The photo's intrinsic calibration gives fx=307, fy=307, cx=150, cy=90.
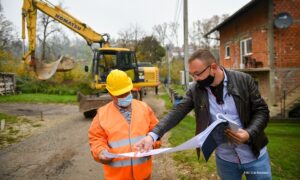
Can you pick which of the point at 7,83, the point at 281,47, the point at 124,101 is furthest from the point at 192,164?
the point at 7,83

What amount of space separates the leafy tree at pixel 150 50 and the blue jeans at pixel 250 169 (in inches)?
1818

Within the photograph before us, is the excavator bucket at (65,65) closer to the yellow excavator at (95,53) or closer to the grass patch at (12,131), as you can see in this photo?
the yellow excavator at (95,53)

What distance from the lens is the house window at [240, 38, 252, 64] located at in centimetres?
2009

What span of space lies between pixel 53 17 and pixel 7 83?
15189 millimetres

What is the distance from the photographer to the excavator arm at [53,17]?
16.3 metres

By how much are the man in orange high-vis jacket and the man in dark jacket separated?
21 cm

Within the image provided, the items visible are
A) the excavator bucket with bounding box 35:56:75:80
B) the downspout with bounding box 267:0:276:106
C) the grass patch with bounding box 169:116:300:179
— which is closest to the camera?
the grass patch with bounding box 169:116:300:179

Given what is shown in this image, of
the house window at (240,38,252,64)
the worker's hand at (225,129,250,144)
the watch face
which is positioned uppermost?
the watch face

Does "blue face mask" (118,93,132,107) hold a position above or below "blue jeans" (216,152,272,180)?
above

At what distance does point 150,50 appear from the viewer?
50.5 m

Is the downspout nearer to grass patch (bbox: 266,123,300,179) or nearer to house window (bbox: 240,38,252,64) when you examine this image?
house window (bbox: 240,38,252,64)

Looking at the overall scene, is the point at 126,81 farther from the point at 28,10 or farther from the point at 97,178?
the point at 28,10

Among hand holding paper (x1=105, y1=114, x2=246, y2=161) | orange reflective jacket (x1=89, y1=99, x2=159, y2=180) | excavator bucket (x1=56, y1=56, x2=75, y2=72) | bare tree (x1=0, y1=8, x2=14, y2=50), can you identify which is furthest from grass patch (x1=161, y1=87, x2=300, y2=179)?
bare tree (x1=0, y1=8, x2=14, y2=50)

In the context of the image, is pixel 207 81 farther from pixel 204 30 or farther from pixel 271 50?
pixel 204 30
